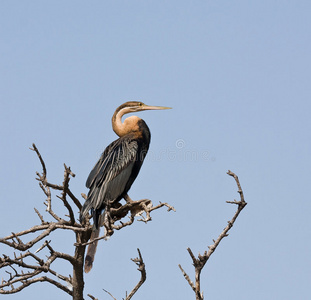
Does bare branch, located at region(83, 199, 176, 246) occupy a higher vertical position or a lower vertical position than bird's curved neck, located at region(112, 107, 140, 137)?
lower

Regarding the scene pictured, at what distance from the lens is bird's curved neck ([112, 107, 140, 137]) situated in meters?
7.41

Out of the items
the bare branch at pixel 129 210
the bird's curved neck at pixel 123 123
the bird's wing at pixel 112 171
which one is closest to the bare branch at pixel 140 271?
the bare branch at pixel 129 210

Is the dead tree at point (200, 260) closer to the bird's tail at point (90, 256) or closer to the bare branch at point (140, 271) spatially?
the bare branch at point (140, 271)

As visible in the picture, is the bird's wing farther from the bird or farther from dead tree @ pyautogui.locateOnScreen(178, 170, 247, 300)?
dead tree @ pyautogui.locateOnScreen(178, 170, 247, 300)

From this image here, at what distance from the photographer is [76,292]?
5605 millimetres

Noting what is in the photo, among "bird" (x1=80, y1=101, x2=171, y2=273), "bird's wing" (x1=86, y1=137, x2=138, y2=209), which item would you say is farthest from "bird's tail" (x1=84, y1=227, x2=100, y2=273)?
"bird's wing" (x1=86, y1=137, x2=138, y2=209)

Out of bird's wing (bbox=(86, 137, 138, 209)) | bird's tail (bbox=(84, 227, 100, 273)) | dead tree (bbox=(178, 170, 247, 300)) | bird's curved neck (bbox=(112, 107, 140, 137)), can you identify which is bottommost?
dead tree (bbox=(178, 170, 247, 300))

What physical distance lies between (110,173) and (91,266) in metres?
1.33

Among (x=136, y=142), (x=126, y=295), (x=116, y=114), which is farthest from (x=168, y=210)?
(x=116, y=114)

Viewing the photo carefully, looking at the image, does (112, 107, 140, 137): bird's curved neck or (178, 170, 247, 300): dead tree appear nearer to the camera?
(178, 170, 247, 300): dead tree

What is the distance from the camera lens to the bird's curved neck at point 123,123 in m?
7.41

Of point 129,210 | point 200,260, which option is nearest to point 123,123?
point 129,210

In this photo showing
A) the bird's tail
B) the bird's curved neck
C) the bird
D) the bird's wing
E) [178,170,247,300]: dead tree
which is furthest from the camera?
the bird's curved neck

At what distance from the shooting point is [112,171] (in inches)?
264
